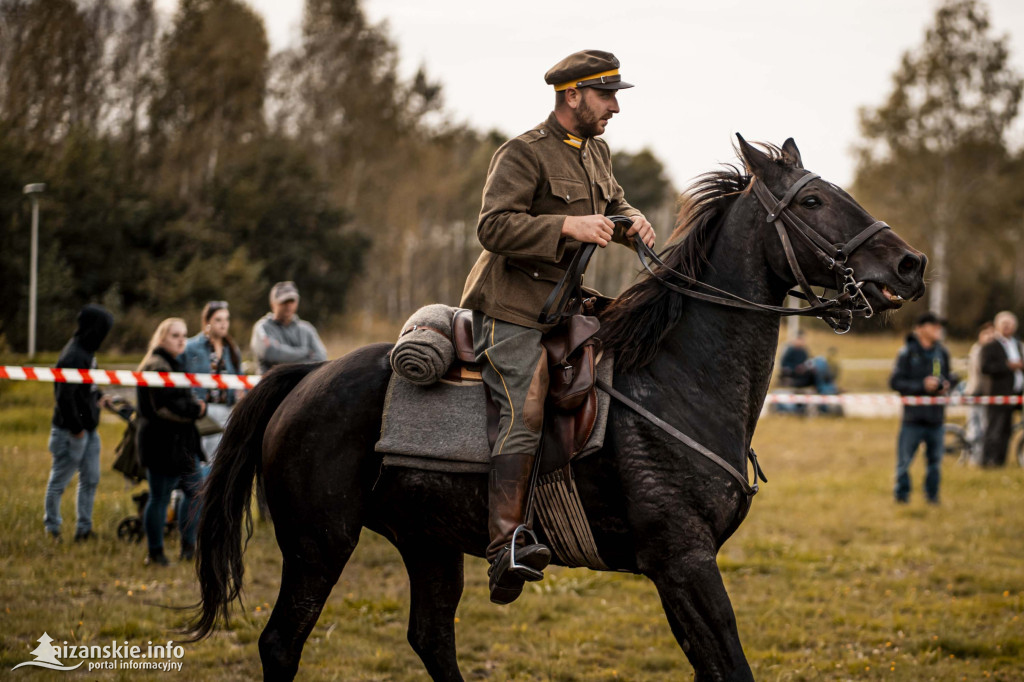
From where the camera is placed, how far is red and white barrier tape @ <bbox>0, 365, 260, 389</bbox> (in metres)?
7.25

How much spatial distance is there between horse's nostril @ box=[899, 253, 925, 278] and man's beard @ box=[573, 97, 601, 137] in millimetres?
1506

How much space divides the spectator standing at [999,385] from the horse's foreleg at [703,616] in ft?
43.1

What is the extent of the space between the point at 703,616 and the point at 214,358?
22.4ft

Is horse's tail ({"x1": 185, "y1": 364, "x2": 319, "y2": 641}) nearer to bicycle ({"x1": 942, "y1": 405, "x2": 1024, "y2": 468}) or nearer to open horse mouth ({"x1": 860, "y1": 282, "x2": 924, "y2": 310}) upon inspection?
open horse mouth ({"x1": 860, "y1": 282, "x2": 924, "y2": 310})

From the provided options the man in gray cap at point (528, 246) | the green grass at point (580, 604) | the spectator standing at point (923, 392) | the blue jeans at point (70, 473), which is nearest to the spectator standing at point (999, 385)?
the spectator standing at point (923, 392)

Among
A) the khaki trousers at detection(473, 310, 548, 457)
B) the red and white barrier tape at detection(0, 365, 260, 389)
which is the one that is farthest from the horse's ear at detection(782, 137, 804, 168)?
the red and white barrier tape at detection(0, 365, 260, 389)

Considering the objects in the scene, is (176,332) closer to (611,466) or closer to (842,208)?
(611,466)

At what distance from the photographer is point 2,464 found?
8.37m

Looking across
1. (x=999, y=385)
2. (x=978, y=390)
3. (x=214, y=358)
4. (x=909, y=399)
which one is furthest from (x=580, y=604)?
(x=999, y=385)

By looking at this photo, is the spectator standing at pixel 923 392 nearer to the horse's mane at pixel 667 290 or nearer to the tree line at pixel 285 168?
the horse's mane at pixel 667 290

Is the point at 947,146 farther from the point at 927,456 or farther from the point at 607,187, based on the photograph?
the point at 607,187

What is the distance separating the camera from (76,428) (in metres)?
7.84

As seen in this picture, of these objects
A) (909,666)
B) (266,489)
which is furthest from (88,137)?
(909,666)

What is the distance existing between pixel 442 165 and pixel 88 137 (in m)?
20.4
